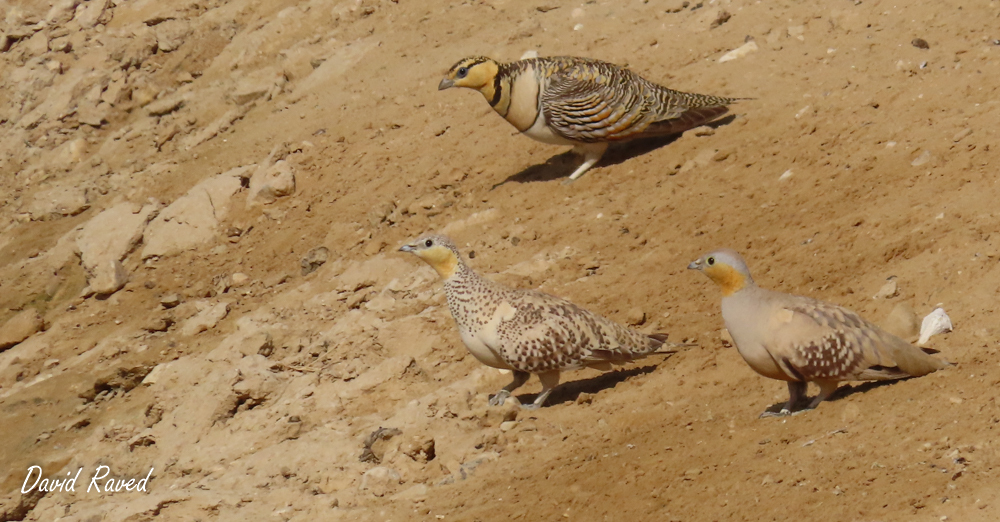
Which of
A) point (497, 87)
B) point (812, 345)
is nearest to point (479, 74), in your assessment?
point (497, 87)

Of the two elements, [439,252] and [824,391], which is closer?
[824,391]

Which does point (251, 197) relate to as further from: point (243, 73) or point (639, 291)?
point (639, 291)

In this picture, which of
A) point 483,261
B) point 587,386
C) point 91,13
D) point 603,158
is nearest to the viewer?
point 587,386

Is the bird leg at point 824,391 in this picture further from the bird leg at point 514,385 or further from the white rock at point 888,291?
the bird leg at point 514,385

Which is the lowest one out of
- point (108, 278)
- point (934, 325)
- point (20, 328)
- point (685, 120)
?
point (20, 328)

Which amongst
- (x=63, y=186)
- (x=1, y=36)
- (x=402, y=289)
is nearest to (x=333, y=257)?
(x=402, y=289)

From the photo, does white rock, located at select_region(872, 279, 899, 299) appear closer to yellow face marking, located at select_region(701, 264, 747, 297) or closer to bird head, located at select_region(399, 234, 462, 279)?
yellow face marking, located at select_region(701, 264, 747, 297)

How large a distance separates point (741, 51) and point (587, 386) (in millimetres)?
4372

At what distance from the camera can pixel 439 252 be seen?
22.8 ft

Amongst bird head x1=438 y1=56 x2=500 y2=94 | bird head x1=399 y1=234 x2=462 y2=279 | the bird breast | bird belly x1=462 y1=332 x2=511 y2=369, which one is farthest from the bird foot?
bird head x1=438 y1=56 x2=500 y2=94

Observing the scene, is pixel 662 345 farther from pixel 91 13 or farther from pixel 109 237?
pixel 91 13

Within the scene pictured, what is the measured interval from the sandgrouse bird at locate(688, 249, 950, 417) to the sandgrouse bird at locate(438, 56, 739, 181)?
3521 mm

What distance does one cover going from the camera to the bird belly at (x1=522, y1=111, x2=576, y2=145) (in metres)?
9.25

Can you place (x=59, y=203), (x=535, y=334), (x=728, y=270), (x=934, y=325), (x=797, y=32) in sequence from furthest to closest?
(x=59, y=203) < (x=797, y=32) < (x=535, y=334) < (x=934, y=325) < (x=728, y=270)
